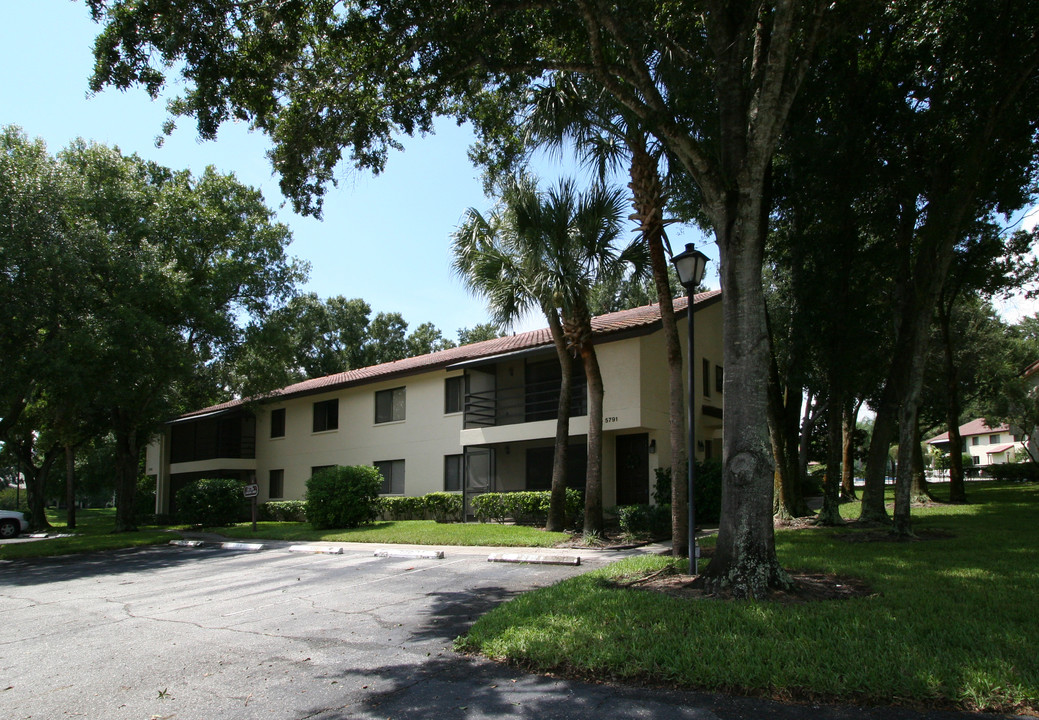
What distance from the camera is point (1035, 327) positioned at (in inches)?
1593

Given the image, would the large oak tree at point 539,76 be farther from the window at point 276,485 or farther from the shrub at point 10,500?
the shrub at point 10,500

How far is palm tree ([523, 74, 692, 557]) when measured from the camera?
11.2m

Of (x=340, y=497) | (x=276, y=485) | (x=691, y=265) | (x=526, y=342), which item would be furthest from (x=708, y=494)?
(x=276, y=485)

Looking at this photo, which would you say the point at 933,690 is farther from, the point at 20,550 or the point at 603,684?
the point at 20,550

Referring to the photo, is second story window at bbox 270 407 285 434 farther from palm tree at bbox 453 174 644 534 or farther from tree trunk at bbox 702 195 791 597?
tree trunk at bbox 702 195 791 597

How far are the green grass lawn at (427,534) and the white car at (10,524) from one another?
10.4 metres

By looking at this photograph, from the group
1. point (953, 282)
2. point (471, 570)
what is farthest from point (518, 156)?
point (953, 282)

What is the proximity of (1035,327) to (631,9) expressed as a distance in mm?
41817

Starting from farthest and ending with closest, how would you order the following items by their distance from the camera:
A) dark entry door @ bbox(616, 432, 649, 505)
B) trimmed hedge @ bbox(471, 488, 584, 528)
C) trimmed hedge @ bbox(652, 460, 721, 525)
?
dark entry door @ bbox(616, 432, 649, 505), trimmed hedge @ bbox(471, 488, 584, 528), trimmed hedge @ bbox(652, 460, 721, 525)

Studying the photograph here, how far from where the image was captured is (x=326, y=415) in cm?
2881

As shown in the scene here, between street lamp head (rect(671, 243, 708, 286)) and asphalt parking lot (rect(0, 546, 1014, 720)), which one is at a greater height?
street lamp head (rect(671, 243, 708, 286))

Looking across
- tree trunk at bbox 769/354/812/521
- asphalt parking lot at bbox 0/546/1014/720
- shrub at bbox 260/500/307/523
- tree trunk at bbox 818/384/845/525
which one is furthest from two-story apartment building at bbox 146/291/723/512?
asphalt parking lot at bbox 0/546/1014/720

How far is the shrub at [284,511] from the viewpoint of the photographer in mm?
26391

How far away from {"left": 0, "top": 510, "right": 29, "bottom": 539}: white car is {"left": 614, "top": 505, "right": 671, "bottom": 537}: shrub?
23545mm
